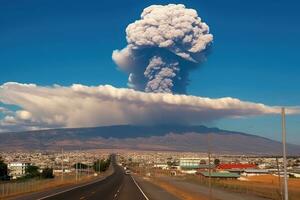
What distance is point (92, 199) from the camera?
158 ft

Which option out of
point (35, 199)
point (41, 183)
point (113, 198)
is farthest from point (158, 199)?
point (41, 183)

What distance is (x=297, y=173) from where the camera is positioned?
157m

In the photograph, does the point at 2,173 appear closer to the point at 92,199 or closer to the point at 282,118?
the point at 92,199

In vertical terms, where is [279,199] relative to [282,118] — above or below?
below

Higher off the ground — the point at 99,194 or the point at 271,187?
the point at 99,194

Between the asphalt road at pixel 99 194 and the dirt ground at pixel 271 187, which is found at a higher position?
the asphalt road at pixel 99 194

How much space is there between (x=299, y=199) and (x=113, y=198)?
17.9 metres

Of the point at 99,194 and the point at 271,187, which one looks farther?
the point at 271,187

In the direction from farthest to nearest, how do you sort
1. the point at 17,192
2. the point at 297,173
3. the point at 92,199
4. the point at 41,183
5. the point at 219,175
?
the point at 297,173, the point at 219,175, the point at 41,183, the point at 17,192, the point at 92,199

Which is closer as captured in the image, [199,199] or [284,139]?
[284,139]

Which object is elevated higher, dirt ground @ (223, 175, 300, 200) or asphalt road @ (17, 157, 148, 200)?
asphalt road @ (17, 157, 148, 200)

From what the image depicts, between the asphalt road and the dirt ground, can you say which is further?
the dirt ground

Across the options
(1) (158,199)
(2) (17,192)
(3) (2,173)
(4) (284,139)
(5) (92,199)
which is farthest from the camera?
(3) (2,173)

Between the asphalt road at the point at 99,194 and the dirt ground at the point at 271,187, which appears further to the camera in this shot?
the dirt ground at the point at 271,187
